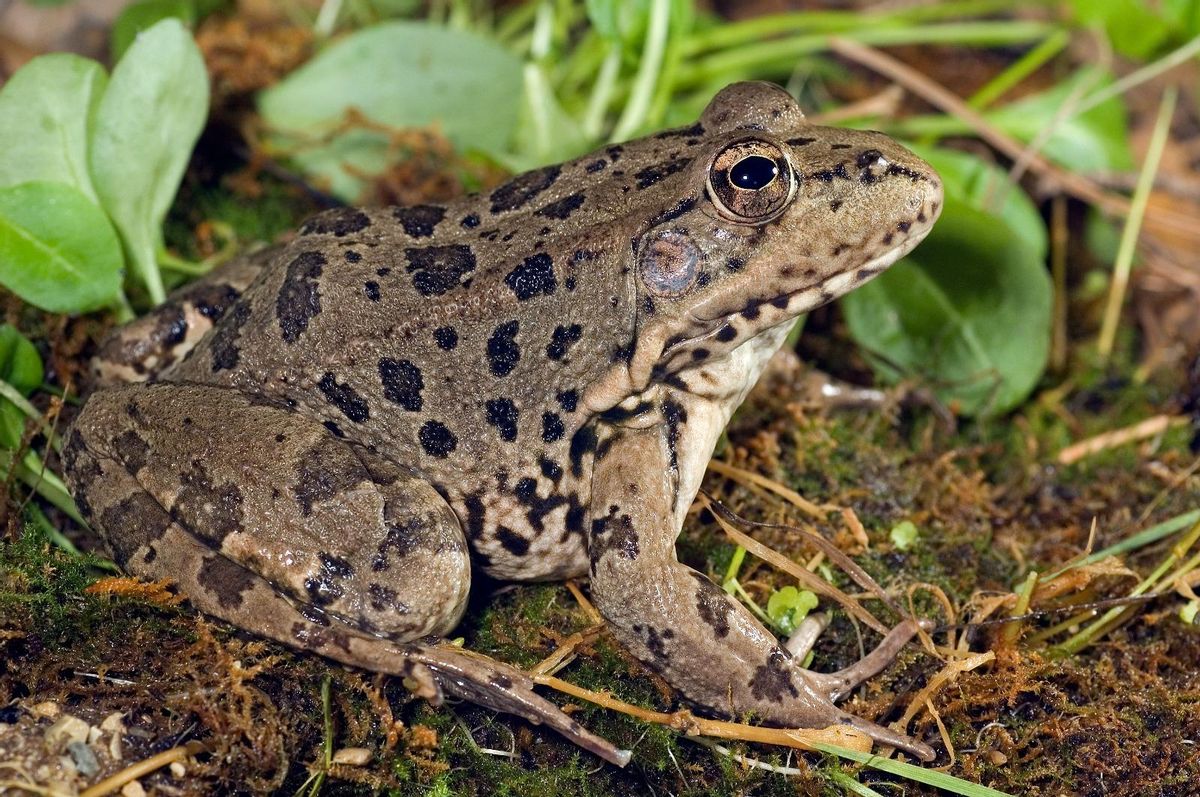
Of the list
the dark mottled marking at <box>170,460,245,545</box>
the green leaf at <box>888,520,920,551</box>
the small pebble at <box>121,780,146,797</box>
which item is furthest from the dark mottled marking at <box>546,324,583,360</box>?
the small pebble at <box>121,780,146,797</box>

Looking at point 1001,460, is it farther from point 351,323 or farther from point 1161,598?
point 351,323

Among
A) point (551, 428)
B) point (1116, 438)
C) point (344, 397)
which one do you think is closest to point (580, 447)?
point (551, 428)

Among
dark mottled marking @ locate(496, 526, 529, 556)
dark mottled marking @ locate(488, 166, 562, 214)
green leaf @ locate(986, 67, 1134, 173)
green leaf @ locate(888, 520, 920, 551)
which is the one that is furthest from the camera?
green leaf @ locate(986, 67, 1134, 173)

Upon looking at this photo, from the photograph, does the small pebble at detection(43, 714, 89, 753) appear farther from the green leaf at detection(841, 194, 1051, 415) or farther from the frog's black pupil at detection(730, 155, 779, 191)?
the green leaf at detection(841, 194, 1051, 415)

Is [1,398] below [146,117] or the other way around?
below

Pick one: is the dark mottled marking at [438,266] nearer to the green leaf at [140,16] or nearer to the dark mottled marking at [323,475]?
the dark mottled marking at [323,475]

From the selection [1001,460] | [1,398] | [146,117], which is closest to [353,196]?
[146,117]
